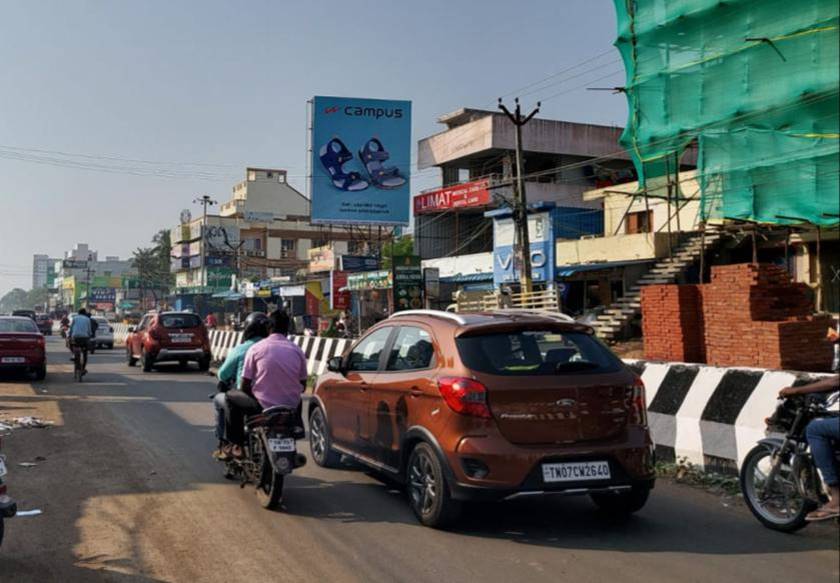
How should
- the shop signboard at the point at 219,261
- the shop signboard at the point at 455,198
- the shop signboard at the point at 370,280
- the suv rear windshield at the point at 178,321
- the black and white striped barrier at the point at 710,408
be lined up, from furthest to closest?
1. the shop signboard at the point at 219,261
2. the shop signboard at the point at 455,198
3. the shop signboard at the point at 370,280
4. the suv rear windshield at the point at 178,321
5. the black and white striped barrier at the point at 710,408

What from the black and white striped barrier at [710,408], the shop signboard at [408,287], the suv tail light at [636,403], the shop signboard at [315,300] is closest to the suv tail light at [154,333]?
the shop signboard at [408,287]

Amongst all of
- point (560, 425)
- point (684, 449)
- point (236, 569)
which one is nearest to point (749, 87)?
point (560, 425)

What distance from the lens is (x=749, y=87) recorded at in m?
2.27

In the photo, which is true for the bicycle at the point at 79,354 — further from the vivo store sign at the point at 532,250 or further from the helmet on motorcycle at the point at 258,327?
the vivo store sign at the point at 532,250

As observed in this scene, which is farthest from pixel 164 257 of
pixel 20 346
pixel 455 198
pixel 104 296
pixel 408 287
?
pixel 20 346

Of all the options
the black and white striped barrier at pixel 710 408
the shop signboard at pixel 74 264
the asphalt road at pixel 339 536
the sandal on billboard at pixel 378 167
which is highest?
the shop signboard at pixel 74 264

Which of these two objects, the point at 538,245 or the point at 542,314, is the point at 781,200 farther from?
the point at 538,245

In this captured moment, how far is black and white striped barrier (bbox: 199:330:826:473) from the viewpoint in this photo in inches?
270

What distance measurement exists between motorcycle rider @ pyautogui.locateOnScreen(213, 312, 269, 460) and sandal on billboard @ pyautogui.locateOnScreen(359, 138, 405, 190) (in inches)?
1441

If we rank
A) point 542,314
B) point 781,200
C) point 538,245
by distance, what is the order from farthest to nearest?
point 538,245
point 542,314
point 781,200

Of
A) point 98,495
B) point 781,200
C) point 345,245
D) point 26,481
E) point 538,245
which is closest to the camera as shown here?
point 781,200

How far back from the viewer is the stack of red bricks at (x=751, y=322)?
8914 mm

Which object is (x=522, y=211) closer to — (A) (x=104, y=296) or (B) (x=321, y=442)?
(B) (x=321, y=442)

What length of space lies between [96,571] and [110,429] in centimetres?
609
